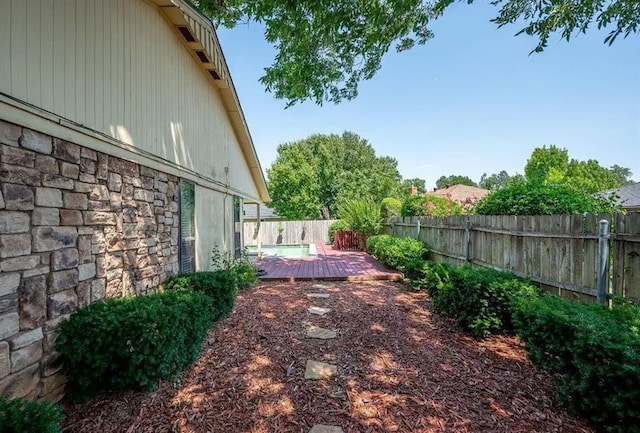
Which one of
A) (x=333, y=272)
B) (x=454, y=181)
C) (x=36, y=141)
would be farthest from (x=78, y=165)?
(x=454, y=181)

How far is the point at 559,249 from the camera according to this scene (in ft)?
12.7

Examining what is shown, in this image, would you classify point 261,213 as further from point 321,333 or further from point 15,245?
point 15,245

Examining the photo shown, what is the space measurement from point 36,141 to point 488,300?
4943 mm

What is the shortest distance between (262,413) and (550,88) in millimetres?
11031

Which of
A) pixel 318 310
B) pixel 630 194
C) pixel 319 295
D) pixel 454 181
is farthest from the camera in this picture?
pixel 454 181

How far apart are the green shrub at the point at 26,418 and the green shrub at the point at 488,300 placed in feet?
13.4

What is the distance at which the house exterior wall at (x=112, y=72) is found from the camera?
2.42m

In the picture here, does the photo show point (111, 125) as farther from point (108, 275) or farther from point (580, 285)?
point (580, 285)

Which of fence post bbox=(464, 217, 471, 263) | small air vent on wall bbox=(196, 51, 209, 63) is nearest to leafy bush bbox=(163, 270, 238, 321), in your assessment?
small air vent on wall bbox=(196, 51, 209, 63)

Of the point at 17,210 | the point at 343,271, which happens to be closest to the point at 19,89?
the point at 17,210

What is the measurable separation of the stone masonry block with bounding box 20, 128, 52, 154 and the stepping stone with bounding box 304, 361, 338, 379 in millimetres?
3082

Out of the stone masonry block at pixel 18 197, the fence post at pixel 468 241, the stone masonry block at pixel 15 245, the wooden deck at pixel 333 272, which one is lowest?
the wooden deck at pixel 333 272

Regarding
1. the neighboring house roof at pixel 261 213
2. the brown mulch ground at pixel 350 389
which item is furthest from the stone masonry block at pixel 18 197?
the neighboring house roof at pixel 261 213

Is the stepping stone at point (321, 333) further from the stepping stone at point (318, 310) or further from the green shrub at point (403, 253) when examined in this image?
the green shrub at point (403, 253)
